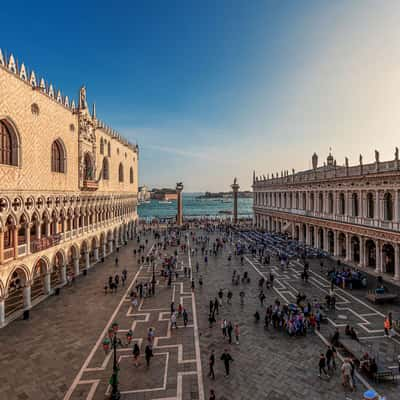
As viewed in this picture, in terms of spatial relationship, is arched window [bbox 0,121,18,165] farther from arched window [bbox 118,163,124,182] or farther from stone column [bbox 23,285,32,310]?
arched window [bbox 118,163,124,182]

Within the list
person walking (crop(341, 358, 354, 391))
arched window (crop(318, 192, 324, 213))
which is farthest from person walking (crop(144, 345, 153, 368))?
arched window (crop(318, 192, 324, 213))

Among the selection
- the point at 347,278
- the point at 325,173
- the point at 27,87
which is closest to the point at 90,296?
the point at 27,87

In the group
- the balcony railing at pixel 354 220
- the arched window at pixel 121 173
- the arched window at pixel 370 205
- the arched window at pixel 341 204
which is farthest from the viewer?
the arched window at pixel 121 173

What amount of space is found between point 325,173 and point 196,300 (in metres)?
21.7

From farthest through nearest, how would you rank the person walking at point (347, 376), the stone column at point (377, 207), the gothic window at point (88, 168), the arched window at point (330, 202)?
the arched window at point (330, 202)
the gothic window at point (88, 168)
the stone column at point (377, 207)
the person walking at point (347, 376)

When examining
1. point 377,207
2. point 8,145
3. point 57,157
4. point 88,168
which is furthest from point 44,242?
point 377,207

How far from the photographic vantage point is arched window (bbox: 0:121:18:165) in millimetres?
15359

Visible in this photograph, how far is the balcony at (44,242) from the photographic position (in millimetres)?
17375

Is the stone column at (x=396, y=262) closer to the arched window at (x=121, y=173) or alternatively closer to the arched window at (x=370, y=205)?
the arched window at (x=370, y=205)

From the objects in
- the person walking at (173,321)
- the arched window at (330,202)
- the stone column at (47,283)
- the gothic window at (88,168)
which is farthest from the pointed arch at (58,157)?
the arched window at (330,202)

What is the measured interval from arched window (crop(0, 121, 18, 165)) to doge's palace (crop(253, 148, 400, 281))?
25.7 meters

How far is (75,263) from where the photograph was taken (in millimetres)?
23672

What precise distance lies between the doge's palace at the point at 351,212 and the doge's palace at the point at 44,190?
24642 mm

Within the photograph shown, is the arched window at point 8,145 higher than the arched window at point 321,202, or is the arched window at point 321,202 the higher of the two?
the arched window at point 8,145
